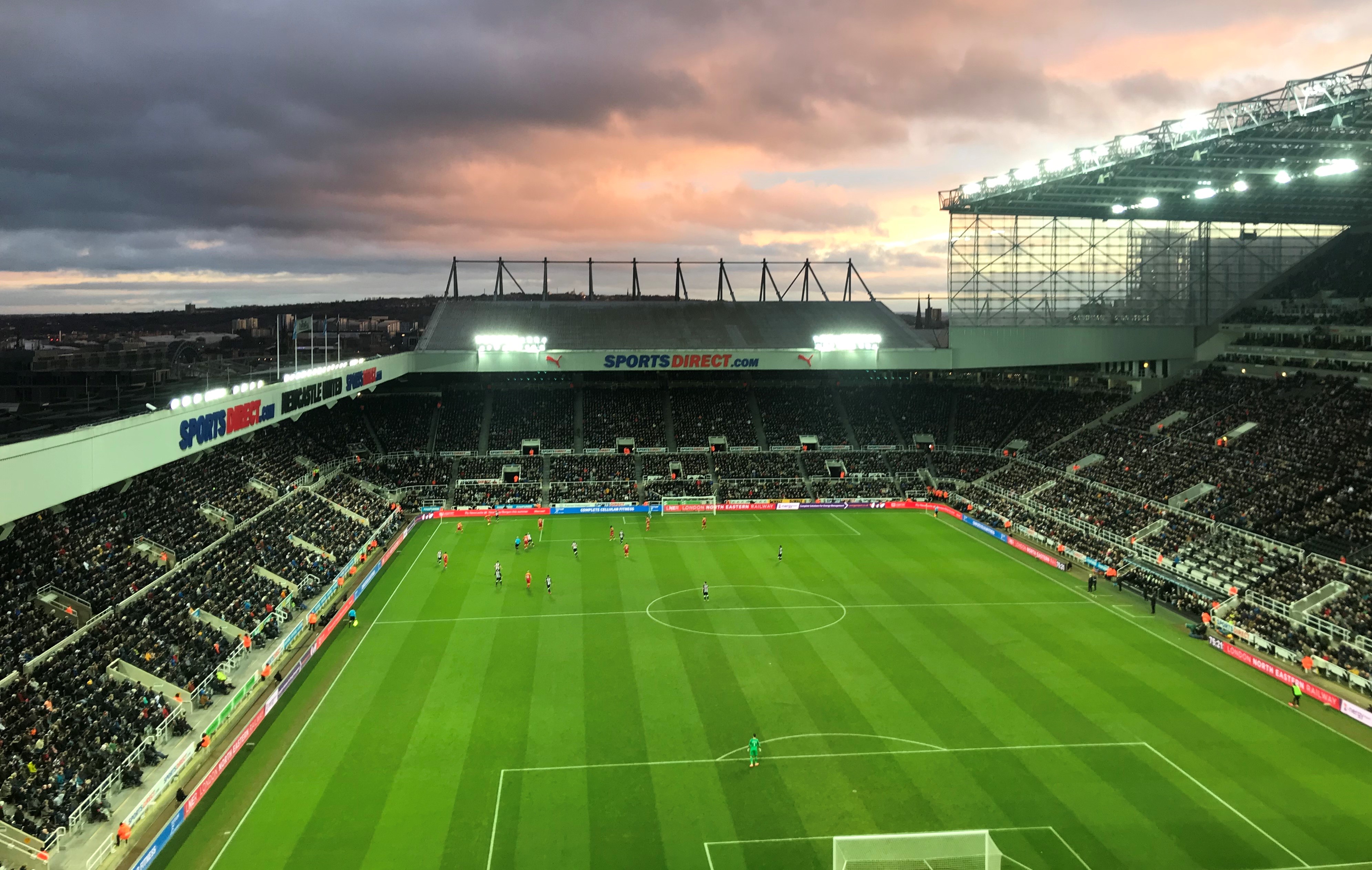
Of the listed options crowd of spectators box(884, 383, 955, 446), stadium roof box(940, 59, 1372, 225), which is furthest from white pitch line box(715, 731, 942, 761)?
crowd of spectators box(884, 383, 955, 446)

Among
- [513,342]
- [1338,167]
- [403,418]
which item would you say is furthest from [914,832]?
[403,418]

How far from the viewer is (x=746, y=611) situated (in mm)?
35969

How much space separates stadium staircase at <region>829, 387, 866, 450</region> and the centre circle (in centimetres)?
2928

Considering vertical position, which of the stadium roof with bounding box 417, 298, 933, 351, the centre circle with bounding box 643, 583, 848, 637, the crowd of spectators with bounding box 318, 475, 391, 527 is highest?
the stadium roof with bounding box 417, 298, 933, 351

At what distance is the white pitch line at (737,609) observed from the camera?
34.8 meters

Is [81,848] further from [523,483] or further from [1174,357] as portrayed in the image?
[1174,357]

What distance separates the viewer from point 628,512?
57.7 m

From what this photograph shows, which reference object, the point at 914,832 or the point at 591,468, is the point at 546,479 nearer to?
the point at 591,468

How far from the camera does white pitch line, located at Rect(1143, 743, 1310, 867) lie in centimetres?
1891

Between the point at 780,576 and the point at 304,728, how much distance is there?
74.8 ft

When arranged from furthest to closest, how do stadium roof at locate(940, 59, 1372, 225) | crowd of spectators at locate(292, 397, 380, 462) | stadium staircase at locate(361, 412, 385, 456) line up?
stadium staircase at locate(361, 412, 385, 456) < crowd of spectators at locate(292, 397, 380, 462) < stadium roof at locate(940, 59, 1372, 225)

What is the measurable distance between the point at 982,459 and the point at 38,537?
55.7 metres

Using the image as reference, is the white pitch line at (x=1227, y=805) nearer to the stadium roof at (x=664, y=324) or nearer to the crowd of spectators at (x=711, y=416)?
the crowd of spectators at (x=711, y=416)

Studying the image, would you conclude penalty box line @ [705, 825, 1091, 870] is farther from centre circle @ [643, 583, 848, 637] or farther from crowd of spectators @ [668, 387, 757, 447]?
crowd of spectators @ [668, 387, 757, 447]
